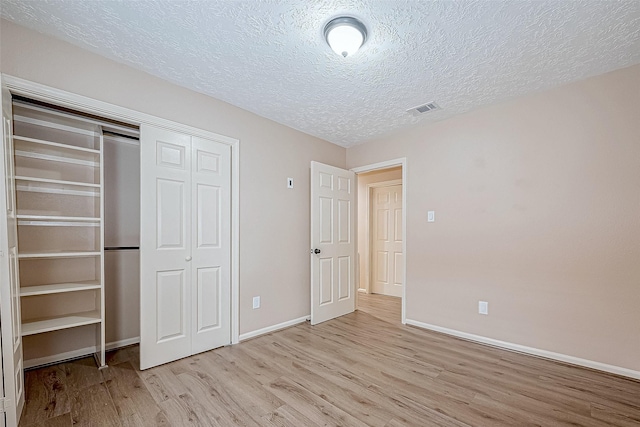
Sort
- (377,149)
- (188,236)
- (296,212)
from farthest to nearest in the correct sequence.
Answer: (377,149)
(296,212)
(188,236)

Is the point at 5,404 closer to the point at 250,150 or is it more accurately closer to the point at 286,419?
the point at 286,419

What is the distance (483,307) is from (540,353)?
581mm

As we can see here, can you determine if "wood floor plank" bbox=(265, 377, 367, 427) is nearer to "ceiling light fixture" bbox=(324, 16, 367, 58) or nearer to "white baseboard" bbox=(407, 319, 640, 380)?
"white baseboard" bbox=(407, 319, 640, 380)

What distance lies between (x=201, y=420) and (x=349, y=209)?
2.96 metres

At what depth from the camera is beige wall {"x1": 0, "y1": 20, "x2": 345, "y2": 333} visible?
77.7 inches

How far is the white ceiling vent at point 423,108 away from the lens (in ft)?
9.72

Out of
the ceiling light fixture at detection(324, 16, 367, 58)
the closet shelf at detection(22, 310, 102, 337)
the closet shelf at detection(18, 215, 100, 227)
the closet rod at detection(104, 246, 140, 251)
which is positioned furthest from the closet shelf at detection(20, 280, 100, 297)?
the ceiling light fixture at detection(324, 16, 367, 58)

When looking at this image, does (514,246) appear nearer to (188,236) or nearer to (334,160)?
(334,160)

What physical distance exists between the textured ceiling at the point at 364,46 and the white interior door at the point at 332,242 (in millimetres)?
1188

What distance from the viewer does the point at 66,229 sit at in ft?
8.43

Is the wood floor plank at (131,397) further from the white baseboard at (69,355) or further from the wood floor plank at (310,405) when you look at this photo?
the wood floor plank at (310,405)

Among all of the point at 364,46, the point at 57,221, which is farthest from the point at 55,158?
the point at 364,46

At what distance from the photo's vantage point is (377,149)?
13.2 ft

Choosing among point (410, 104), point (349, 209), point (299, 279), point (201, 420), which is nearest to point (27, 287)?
point (201, 420)
